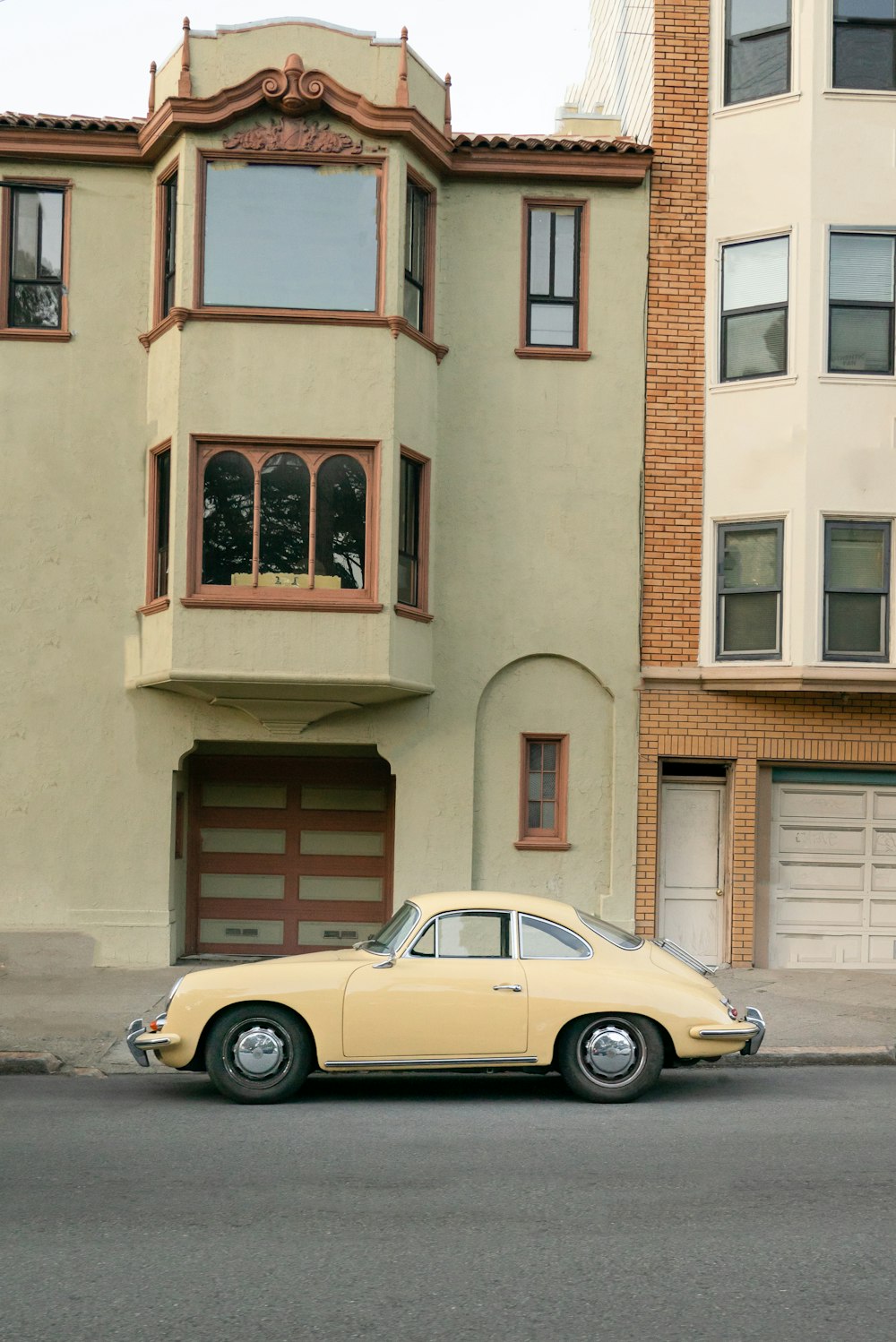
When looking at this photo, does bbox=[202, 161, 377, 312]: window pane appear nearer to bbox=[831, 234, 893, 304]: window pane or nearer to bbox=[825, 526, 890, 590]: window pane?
bbox=[831, 234, 893, 304]: window pane

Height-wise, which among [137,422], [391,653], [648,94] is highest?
[648,94]

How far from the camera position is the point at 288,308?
15.8 m

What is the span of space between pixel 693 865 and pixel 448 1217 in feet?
33.9

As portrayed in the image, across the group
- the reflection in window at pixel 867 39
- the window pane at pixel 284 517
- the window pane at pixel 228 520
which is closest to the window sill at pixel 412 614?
the window pane at pixel 284 517

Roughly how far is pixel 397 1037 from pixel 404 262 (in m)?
9.27

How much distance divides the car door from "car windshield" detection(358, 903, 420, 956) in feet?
0.70

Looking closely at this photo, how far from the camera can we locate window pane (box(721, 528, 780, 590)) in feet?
54.3

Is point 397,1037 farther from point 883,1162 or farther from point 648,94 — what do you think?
point 648,94

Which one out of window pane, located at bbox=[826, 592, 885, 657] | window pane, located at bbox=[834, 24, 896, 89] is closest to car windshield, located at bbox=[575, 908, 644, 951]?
window pane, located at bbox=[826, 592, 885, 657]

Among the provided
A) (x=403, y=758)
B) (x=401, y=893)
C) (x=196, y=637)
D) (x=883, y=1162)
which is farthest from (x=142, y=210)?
(x=883, y=1162)

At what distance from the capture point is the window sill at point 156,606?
51.6 feet

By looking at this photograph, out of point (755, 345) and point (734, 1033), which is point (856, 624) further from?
point (734, 1033)

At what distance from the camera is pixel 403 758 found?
54.1 ft

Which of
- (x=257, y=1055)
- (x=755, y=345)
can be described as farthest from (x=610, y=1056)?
(x=755, y=345)
